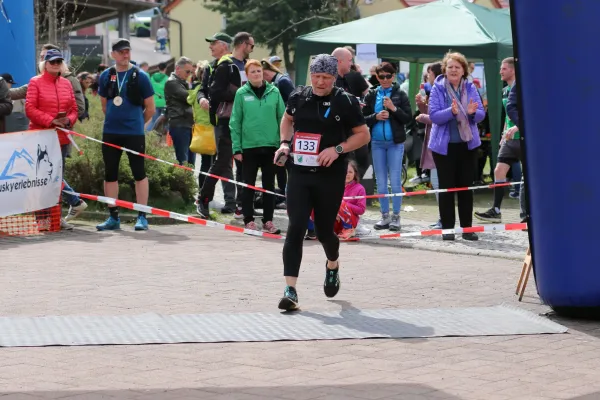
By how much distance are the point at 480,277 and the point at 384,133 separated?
3.56 m

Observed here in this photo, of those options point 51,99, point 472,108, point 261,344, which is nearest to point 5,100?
point 51,99

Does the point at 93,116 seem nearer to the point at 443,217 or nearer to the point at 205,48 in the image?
the point at 443,217

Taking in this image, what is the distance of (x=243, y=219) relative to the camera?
13703 millimetres

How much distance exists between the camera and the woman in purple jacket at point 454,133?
12.5 meters

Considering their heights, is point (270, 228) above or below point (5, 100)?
below

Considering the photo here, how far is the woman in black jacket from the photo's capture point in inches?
531

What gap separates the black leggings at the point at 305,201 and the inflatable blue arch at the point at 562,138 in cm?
136

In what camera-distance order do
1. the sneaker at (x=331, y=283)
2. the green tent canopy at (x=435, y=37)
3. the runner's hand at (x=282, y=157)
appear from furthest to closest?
the green tent canopy at (x=435, y=37) → the sneaker at (x=331, y=283) → the runner's hand at (x=282, y=157)

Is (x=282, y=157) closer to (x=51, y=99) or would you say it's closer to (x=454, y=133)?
(x=454, y=133)

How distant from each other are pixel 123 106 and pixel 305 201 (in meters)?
4.84

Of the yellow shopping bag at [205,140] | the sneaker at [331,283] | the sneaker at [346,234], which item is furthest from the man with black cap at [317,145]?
the yellow shopping bag at [205,140]

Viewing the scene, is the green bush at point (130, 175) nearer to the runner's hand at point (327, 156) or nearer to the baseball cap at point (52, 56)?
the baseball cap at point (52, 56)

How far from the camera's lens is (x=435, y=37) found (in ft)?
61.1

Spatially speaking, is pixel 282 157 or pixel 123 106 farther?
pixel 123 106
